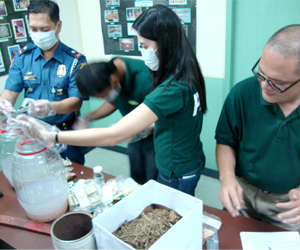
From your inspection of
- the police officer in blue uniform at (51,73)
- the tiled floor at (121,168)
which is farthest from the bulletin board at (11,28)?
the tiled floor at (121,168)

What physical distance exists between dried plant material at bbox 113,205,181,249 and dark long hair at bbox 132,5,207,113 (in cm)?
53

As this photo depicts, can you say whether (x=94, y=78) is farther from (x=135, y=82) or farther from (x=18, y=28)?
(x=18, y=28)

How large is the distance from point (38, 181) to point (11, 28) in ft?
6.30

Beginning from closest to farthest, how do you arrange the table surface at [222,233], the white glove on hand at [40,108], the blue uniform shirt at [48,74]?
the table surface at [222,233]
the white glove on hand at [40,108]
the blue uniform shirt at [48,74]

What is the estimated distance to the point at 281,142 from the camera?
42.5 inches

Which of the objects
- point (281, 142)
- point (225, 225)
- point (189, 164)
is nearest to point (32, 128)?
point (189, 164)

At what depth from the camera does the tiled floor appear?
2488 mm

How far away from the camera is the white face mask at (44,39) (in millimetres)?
1715

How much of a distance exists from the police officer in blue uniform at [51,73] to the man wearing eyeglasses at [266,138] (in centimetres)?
104

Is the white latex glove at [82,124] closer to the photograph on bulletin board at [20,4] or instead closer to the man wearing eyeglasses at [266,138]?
the man wearing eyeglasses at [266,138]

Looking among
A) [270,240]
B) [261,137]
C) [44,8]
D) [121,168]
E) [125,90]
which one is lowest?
[121,168]

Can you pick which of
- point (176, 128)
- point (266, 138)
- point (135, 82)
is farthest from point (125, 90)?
point (266, 138)

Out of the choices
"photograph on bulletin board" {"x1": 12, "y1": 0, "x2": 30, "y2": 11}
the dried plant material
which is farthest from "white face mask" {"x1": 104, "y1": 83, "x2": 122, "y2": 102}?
"photograph on bulletin board" {"x1": 12, "y1": 0, "x2": 30, "y2": 11}

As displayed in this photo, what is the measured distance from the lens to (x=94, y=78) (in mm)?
1285
